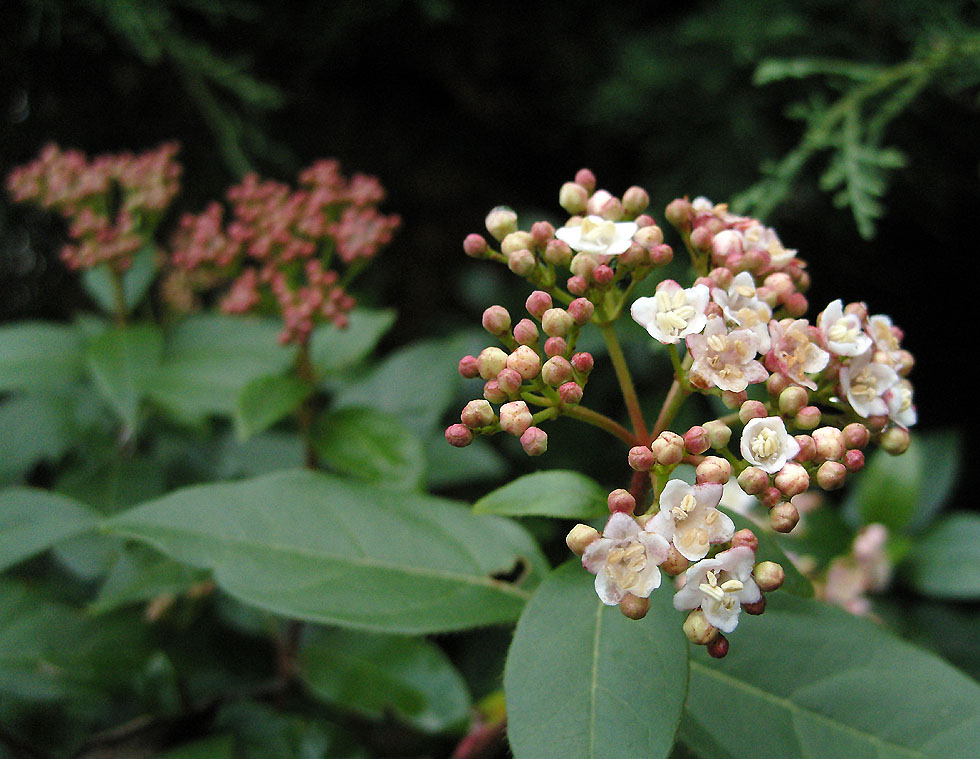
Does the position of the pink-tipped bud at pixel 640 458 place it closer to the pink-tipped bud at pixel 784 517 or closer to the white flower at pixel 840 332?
the pink-tipped bud at pixel 784 517

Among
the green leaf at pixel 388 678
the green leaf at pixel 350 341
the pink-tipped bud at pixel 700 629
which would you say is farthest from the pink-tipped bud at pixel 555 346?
the green leaf at pixel 388 678

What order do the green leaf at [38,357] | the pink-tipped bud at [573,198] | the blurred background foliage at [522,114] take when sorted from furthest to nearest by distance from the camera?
the blurred background foliage at [522,114], the green leaf at [38,357], the pink-tipped bud at [573,198]

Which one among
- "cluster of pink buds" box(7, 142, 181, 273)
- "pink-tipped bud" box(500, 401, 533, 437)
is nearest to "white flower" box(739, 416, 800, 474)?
"pink-tipped bud" box(500, 401, 533, 437)

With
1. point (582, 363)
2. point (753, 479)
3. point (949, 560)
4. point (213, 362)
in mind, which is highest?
point (582, 363)

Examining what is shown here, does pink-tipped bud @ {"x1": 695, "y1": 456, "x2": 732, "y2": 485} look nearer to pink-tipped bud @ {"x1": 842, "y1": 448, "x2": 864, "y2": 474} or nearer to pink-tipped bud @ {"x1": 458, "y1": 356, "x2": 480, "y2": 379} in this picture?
pink-tipped bud @ {"x1": 842, "y1": 448, "x2": 864, "y2": 474}

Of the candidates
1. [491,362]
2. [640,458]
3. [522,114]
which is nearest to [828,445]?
[640,458]

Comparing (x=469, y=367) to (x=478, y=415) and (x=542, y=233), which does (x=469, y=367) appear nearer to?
Result: (x=478, y=415)
